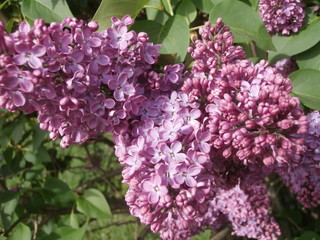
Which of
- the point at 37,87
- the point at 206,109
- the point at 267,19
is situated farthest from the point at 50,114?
the point at 267,19

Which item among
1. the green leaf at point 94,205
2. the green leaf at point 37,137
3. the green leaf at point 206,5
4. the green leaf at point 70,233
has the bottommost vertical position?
the green leaf at point 94,205

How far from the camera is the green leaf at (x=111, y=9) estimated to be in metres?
1.29

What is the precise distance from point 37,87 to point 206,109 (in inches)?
17.5

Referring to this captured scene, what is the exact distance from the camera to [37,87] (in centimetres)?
97

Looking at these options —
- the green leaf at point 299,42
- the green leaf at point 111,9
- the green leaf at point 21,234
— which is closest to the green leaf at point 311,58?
the green leaf at point 299,42

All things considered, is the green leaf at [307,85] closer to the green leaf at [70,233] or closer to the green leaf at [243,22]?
the green leaf at [243,22]

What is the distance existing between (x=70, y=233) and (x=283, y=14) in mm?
1368

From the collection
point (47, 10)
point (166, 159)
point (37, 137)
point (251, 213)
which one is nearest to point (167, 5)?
point (47, 10)

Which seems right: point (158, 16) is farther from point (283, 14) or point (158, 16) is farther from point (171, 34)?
point (283, 14)

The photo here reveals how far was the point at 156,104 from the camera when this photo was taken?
3.81ft

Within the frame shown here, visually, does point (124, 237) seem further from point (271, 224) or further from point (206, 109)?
point (206, 109)

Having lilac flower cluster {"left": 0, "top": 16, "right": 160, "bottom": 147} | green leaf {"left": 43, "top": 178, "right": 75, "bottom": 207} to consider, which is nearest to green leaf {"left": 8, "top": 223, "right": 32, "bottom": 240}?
green leaf {"left": 43, "top": 178, "right": 75, "bottom": 207}

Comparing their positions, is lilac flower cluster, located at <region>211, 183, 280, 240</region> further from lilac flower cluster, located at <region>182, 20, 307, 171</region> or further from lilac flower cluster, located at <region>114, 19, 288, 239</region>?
lilac flower cluster, located at <region>182, 20, 307, 171</region>

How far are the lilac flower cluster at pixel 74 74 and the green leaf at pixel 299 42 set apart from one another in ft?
1.86
